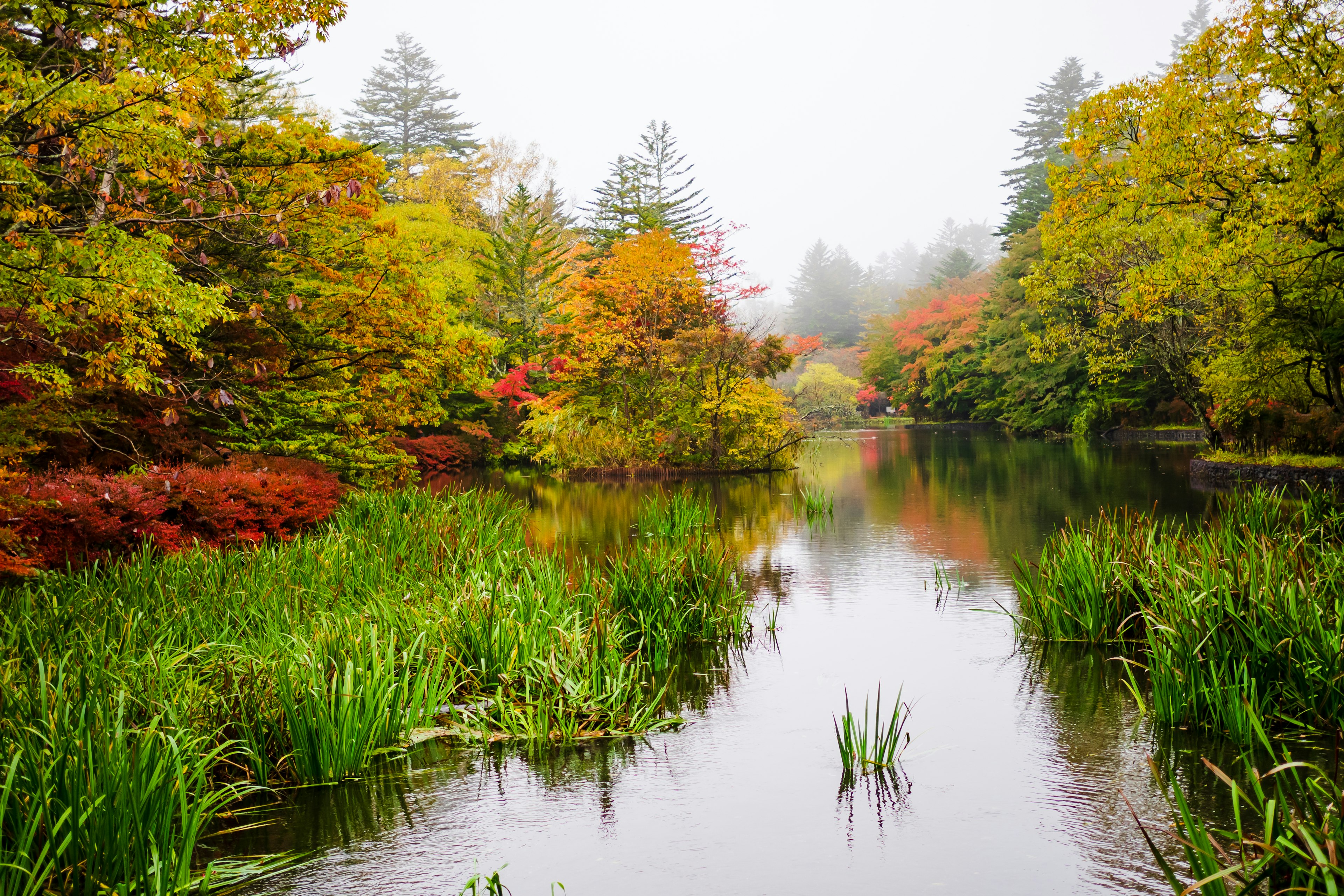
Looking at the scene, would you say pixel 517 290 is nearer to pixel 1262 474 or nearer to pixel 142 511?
pixel 1262 474

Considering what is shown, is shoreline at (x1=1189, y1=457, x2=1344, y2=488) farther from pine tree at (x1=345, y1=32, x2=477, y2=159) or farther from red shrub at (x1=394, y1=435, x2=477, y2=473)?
pine tree at (x1=345, y1=32, x2=477, y2=159)

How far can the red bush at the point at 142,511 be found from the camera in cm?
763

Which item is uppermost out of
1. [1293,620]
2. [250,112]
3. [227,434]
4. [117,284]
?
[250,112]

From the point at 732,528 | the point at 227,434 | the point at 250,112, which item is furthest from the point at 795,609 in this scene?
the point at 250,112

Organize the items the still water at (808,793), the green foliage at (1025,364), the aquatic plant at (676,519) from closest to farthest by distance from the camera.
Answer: the still water at (808,793) → the aquatic plant at (676,519) → the green foliage at (1025,364)

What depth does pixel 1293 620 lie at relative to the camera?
5.25 meters

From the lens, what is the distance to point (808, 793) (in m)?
4.86

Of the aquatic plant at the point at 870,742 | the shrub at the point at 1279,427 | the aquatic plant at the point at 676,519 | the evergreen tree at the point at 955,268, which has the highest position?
the evergreen tree at the point at 955,268

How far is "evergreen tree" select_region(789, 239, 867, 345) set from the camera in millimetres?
84125

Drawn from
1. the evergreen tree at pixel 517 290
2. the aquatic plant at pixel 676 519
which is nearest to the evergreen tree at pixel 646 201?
the evergreen tree at pixel 517 290

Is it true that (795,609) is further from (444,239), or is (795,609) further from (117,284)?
(444,239)

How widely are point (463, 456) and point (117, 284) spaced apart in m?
23.6

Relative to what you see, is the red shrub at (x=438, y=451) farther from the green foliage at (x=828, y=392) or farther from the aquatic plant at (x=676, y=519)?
the green foliage at (x=828, y=392)

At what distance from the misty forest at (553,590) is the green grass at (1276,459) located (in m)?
0.19
